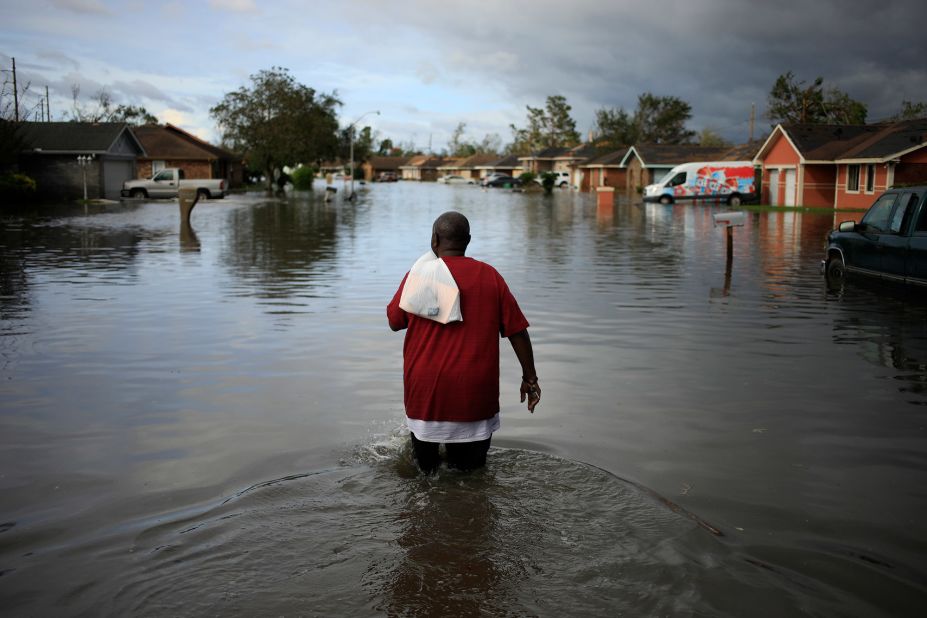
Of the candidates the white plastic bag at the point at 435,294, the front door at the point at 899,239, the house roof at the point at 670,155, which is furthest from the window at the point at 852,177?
the white plastic bag at the point at 435,294

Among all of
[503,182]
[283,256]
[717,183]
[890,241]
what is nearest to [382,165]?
[503,182]

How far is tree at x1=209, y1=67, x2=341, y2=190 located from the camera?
72688mm

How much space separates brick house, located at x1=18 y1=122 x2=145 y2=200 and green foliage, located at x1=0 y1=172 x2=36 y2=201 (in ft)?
12.3

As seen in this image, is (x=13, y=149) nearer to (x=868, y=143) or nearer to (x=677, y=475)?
(x=868, y=143)

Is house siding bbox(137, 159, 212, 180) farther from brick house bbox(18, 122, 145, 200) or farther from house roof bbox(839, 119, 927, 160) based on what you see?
house roof bbox(839, 119, 927, 160)

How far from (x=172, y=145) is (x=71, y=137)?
18.8 m

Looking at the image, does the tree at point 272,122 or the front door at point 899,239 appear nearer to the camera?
the front door at point 899,239

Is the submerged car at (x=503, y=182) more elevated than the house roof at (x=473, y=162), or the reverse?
the house roof at (x=473, y=162)

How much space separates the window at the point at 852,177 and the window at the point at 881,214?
104 ft

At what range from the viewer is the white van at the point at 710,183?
174 feet

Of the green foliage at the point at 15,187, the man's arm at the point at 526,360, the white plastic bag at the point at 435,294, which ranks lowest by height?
the man's arm at the point at 526,360

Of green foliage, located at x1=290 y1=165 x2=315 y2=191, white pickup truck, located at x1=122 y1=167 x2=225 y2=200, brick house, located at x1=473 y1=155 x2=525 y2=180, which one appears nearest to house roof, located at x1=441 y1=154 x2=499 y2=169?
brick house, located at x1=473 y1=155 x2=525 y2=180

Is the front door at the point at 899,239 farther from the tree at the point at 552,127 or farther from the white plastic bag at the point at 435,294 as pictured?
the tree at the point at 552,127

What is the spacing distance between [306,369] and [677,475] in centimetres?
438
